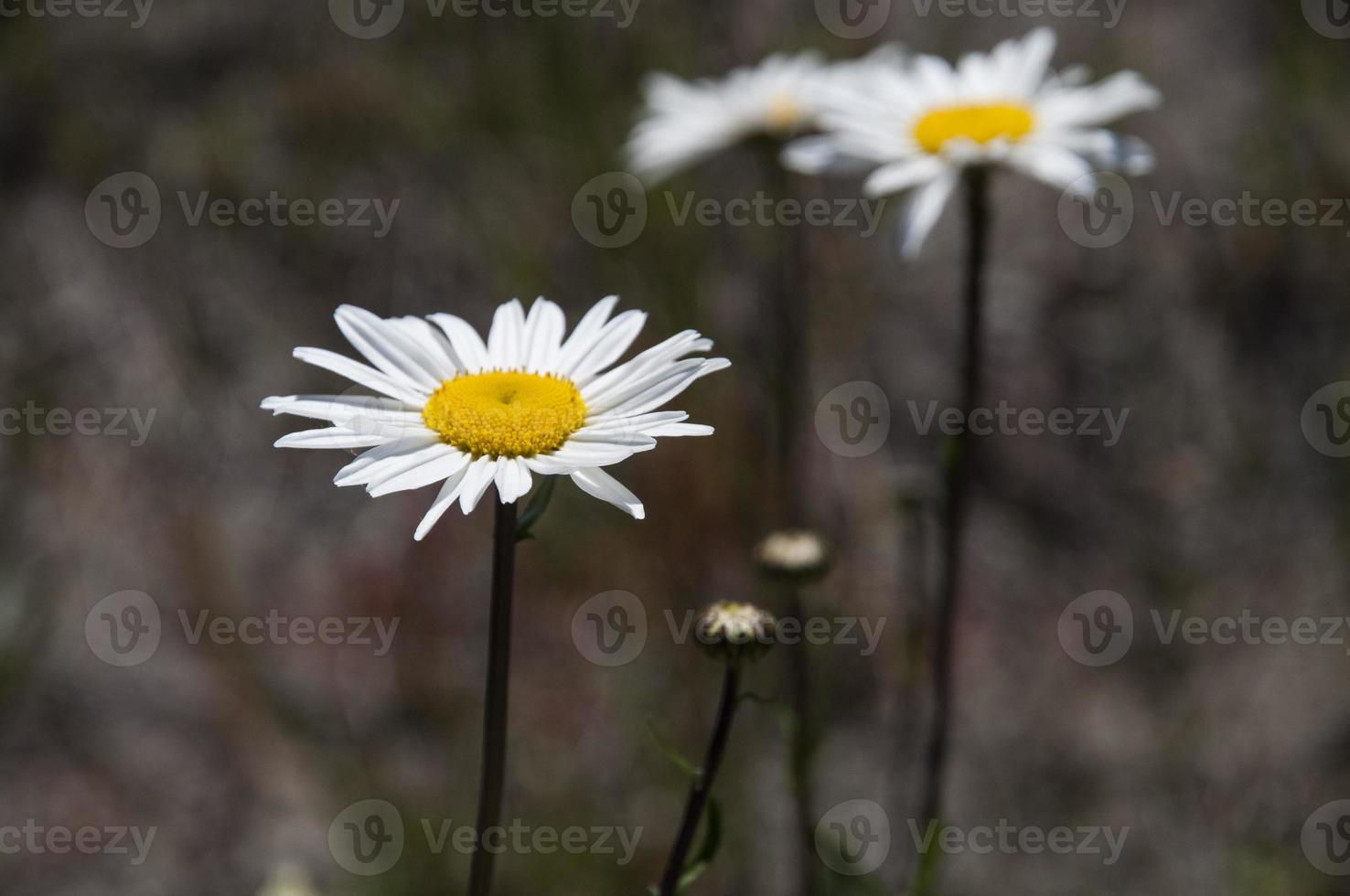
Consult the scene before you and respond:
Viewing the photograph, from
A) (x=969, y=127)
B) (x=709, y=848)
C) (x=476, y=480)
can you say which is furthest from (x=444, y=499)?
(x=969, y=127)

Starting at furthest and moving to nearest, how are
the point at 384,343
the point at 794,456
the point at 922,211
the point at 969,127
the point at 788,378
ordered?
the point at 794,456
the point at 788,378
the point at 969,127
the point at 922,211
the point at 384,343

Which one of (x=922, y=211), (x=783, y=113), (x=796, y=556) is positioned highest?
(x=783, y=113)

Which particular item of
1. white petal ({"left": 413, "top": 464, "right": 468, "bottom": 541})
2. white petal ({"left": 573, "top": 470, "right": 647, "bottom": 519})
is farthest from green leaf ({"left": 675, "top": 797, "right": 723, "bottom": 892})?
white petal ({"left": 413, "top": 464, "right": 468, "bottom": 541})

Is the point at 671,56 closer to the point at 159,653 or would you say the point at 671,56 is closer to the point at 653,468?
the point at 653,468

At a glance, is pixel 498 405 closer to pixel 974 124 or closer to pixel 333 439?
pixel 333 439

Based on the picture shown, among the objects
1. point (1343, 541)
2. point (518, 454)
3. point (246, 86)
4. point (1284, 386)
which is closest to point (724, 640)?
point (518, 454)

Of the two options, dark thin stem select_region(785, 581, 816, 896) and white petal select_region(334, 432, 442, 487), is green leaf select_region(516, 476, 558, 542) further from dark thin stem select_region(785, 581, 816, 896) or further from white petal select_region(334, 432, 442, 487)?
dark thin stem select_region(785, 581, 816, 896)

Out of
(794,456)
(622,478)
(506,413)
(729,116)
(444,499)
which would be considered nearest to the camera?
(444,499)

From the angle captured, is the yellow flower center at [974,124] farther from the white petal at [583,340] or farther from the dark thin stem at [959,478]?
the white petal at [583,340]
